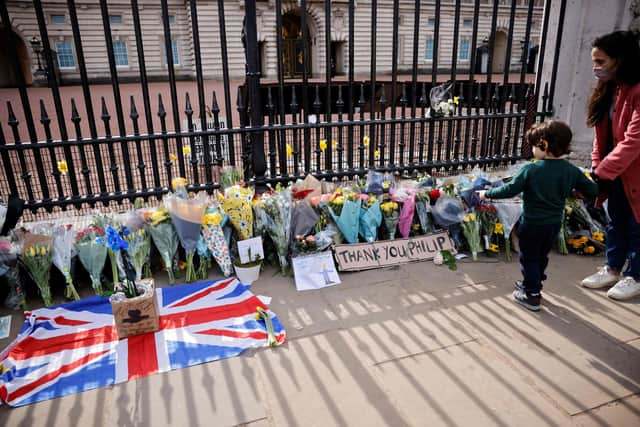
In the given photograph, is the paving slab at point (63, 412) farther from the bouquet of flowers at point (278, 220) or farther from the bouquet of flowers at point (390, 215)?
the bouquet of flowers at point (390, 215)

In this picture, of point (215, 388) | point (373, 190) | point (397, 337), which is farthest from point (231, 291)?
point (373, 190)

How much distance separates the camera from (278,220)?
12.2 ft

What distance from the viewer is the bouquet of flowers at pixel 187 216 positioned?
11.4 feet

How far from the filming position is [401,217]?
407 centimetres

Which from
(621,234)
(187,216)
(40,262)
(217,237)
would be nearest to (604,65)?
(621,234)

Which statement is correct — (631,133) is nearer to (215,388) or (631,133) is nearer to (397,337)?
(397,337)

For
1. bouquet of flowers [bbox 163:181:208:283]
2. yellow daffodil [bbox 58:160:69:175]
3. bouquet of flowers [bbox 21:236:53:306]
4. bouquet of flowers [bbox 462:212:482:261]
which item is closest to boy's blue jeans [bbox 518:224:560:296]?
bouquet of flowers [bbox 462:212:482:261]

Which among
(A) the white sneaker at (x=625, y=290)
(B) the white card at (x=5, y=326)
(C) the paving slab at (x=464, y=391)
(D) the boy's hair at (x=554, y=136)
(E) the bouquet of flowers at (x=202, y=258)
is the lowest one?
(C) the paving slab at (x=464, y=391)

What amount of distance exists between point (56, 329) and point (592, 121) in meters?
4.33

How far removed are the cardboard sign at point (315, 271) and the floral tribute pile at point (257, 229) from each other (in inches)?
3.5

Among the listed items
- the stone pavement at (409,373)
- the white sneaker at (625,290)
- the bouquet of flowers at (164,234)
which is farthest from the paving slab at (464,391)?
the bouquet of flowers at (164,234)

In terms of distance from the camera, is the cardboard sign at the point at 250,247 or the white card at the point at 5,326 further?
the cardboard sign at the point at 250,247

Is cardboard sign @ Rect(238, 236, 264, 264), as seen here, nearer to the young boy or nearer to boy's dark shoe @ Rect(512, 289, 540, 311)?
the young boy

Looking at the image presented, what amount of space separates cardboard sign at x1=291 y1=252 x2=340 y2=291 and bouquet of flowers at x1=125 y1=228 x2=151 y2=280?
1242 mm
